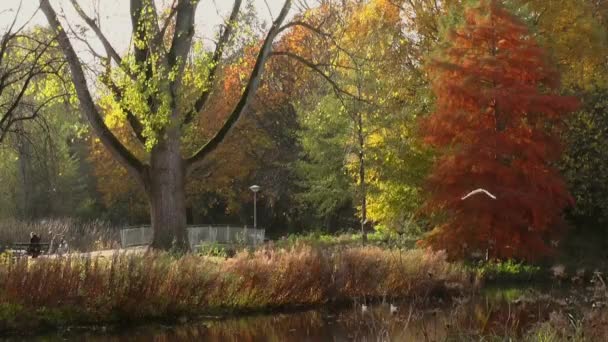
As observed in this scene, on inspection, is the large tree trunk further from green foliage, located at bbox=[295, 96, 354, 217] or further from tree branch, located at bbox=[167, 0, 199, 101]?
green foliage, located at bbox=[295, 96, 354, 217]

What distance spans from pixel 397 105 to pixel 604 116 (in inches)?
286

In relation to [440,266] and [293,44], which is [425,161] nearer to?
[440,266]

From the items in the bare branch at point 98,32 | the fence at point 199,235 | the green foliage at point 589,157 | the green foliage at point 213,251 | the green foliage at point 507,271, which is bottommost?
the green foliage at point 507,271

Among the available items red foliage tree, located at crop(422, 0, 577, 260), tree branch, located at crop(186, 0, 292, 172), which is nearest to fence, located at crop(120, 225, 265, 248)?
red foliage tree, located at crop(422, 0, 577, 260)

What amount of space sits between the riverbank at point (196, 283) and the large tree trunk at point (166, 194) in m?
2.20

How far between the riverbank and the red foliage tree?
362 cm

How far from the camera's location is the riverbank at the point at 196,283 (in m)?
13.0

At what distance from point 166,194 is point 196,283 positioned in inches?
152

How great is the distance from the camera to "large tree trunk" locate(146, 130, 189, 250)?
706 inches

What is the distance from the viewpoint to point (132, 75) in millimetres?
17141

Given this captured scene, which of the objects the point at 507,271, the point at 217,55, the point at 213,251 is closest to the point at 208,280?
the point at 217,55

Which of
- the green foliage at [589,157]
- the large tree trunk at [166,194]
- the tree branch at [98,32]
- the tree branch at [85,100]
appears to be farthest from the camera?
the green foliage at [589,157]

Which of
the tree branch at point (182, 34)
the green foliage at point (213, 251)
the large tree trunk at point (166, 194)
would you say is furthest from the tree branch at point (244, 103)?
the green foliage at point (213, 251)

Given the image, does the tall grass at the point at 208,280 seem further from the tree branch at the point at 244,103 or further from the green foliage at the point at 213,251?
the tree branch at the point at 244,103
